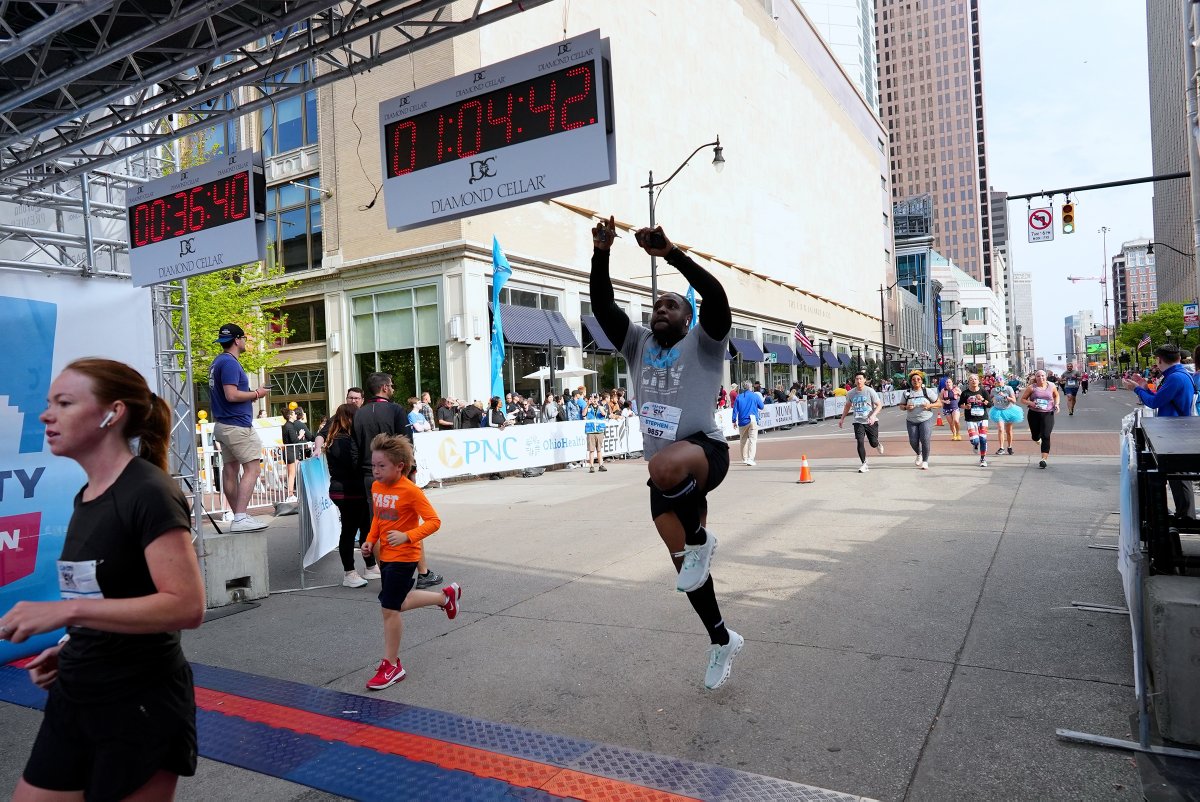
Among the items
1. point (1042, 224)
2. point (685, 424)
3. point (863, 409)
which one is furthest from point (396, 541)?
point (1042, 224)

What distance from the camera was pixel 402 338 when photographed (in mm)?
25547

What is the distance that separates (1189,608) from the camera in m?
3.16

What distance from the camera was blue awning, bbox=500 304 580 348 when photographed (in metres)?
24.3

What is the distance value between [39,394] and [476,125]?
4.47 m

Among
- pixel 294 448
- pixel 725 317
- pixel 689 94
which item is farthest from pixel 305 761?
pixel 689 94

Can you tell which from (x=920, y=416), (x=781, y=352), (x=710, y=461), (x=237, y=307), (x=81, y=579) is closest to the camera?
(x=81, y=579)

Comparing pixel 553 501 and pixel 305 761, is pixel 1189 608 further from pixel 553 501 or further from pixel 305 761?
pixel 553 501

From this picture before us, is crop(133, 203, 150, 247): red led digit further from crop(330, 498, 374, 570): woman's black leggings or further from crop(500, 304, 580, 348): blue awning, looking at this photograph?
crop(500, 304, 580, 348): blue awning

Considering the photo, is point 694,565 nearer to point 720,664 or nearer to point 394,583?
point 720,664

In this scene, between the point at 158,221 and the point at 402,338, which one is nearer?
the point at 158,221

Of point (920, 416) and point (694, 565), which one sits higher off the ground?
point (920, 416)

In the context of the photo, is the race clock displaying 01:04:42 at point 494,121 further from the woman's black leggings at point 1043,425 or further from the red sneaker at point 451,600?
the woman's black leggings at point 1043,425

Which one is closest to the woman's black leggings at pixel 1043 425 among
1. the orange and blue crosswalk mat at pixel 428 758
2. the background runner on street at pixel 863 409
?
the background runner on street at pixel 863 409

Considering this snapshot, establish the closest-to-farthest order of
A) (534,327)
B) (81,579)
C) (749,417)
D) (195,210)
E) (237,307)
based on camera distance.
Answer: (81,579) < (195,210) < (749,417) < (534,327) < (237,307)
